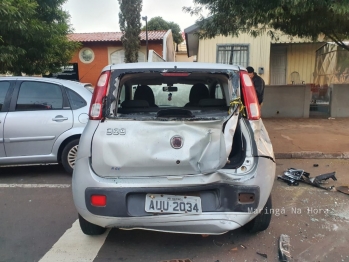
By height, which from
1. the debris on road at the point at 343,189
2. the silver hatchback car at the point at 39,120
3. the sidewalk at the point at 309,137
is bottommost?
the debris on road at the point at 343,189

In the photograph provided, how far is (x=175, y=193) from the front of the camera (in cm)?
274

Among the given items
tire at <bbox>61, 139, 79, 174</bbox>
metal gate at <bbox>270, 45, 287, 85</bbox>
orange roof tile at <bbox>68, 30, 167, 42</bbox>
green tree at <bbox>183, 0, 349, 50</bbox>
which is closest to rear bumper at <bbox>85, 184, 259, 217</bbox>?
tire at <bbox>61, 139, 79, 174</bbox>

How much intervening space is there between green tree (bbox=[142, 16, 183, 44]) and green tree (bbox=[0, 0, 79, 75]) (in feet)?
92.4

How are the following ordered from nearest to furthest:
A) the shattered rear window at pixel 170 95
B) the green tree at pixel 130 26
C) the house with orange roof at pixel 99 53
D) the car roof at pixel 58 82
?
the shattered rear window at pixel 170 95 → the car roof at pixel 58 82 → the green tree at pixel 130 26 → the house with orange roof at pixel 99 53

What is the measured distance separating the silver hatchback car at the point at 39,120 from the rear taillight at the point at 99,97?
2.19 meters

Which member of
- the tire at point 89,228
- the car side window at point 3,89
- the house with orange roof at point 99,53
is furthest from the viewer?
the house with orange roof at point 99,53

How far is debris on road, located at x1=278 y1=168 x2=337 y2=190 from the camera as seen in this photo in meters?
4.80

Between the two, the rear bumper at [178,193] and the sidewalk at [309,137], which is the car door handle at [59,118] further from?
the sidewalk at [309,137]

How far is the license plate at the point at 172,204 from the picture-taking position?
2.70 metres

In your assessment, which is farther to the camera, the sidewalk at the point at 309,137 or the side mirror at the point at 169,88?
the sidewalk at the point at 309,137

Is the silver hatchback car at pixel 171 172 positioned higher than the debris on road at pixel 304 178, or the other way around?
the silver hatchback car at pixel 171 172

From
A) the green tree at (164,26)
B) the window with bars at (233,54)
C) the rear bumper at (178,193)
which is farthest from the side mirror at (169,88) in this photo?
the green tree at (164,26)

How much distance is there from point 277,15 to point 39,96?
4.60m

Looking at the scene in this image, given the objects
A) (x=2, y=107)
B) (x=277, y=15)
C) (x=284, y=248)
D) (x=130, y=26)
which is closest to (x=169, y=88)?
(x=284, y=248)
